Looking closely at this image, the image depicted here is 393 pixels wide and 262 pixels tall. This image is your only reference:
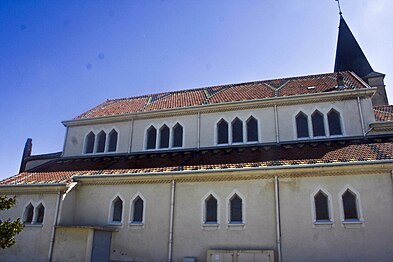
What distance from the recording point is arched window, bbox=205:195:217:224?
16281 mm

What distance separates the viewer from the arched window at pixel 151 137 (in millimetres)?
Result: 21641

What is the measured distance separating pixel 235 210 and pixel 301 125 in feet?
22.6

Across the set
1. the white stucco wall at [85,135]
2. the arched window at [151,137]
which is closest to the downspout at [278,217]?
the arched window at [151,137]

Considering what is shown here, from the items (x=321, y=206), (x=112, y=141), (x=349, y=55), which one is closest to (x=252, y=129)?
(x=321, y=206)

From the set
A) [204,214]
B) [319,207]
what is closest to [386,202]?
[319,207]

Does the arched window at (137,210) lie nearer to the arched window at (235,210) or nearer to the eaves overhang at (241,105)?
the arched window at (235,210)

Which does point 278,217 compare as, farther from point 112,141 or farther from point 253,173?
point 112,141

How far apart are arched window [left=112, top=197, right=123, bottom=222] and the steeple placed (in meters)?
24.1

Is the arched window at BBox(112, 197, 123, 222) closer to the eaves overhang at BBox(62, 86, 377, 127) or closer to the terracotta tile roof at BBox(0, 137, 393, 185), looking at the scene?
the terracotta tile roof at BBox(0, 137, 393, 185)

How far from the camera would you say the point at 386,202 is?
13.9 m

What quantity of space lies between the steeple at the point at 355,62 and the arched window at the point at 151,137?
20.4 metres

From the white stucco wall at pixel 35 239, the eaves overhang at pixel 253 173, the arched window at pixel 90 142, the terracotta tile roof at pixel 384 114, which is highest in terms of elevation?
the terracotta tile roof at pixel 384 114

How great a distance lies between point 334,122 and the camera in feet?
61.7

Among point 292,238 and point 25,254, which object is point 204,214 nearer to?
point 292,238
